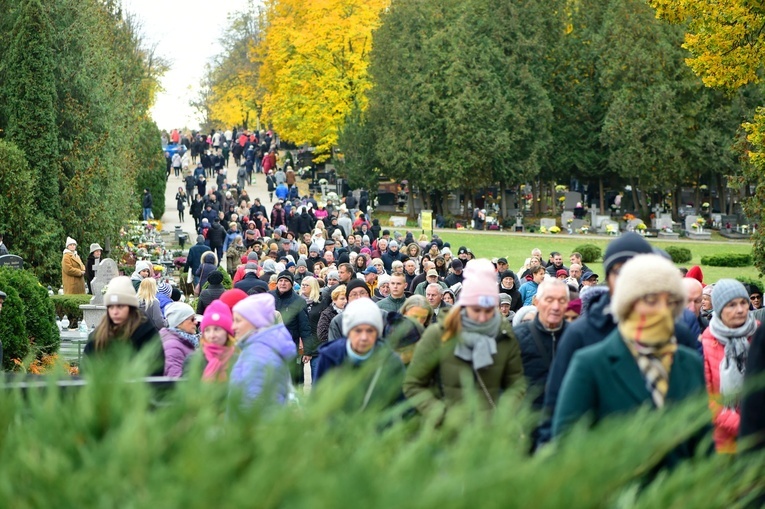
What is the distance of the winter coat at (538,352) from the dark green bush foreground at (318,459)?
A: 159 inches

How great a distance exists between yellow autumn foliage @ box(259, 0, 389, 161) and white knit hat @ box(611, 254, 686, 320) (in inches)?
2565

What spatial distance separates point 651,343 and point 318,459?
197cm

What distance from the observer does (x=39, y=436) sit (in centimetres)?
366

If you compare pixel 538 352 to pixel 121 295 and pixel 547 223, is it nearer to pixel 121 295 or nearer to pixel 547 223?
pixel 121 295

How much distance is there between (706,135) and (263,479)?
60487 millimetres

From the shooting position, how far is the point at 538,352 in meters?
8.04

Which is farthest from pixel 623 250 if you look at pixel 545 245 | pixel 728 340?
pixel 545 245

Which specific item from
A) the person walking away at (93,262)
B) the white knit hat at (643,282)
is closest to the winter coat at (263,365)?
the white knit hat at (643,282)

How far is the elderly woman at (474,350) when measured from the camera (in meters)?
7.15

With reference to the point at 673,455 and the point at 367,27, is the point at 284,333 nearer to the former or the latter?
the point at 673,455

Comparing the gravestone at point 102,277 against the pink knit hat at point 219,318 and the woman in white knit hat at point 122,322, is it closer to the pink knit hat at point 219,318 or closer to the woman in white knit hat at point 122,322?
the woman in white knit hat at point 122,322

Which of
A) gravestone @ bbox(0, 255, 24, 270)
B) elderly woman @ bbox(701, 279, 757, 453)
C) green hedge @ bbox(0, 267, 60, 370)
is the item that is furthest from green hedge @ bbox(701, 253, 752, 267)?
elderly woman @ bbox(701, 279, 757, 453)

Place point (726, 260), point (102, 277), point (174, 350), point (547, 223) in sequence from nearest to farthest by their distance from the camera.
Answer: point (174, 350), point (102, 277), point (726, 260), point (547, 223)

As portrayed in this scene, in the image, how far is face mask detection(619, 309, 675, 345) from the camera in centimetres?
503
